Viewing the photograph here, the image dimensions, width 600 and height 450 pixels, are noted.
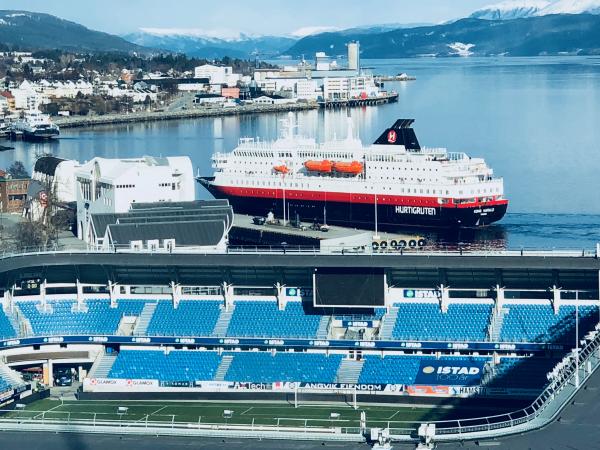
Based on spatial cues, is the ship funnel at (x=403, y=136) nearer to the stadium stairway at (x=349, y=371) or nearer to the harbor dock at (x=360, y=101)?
the stadium stairway at (x=349, y=371)

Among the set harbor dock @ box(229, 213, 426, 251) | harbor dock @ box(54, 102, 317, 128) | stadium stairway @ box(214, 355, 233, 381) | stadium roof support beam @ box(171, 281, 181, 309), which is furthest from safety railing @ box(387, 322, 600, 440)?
harbor dock @ box(54, 102, 317, 128)

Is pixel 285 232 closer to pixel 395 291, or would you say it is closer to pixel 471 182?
pixel 471 182

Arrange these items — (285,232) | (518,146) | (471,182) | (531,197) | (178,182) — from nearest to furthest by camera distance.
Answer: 1. (178,182)
2. (285,232)
3. (471,182)
4. (531,197)
5. (518,146)

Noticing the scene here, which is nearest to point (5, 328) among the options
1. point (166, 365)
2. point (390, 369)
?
point (166, 365)

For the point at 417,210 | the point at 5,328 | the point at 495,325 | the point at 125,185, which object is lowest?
the point at 417,210

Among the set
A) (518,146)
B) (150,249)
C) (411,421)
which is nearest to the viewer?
(411,421)

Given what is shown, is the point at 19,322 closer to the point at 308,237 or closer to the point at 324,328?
the point at 324,328

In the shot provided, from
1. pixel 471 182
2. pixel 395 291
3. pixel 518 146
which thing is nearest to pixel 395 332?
Result: pixel 395 291
